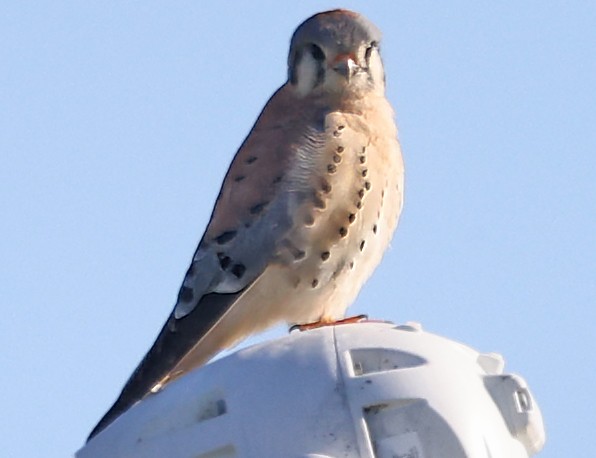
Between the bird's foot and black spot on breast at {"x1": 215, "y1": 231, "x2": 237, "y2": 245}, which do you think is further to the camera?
black spot on breast at {"x1": 215, "y1": 231, "x2": 237, "y2": 245}

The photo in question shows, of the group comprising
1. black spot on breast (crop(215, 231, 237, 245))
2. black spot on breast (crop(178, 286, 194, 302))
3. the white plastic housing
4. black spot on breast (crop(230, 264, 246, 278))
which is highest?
black spot on breast (crop(215, 231, 237, 245))

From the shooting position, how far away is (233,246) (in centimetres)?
718

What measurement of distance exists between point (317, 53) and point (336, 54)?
0.35 ft

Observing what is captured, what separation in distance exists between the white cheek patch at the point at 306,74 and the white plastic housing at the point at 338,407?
437 centimetres

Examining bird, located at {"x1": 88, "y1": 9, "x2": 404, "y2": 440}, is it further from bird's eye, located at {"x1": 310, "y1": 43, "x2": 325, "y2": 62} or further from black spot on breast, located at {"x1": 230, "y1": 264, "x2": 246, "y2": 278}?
bird's eye, located at {"x1": 310, "y1": 43, "x2": 325, "y2": 62}

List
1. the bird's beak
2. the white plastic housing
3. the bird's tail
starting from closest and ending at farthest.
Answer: the white plastic housing
the bird's tail
the bird's beak

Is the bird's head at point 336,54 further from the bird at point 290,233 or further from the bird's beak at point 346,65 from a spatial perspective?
the bird at point 290,233

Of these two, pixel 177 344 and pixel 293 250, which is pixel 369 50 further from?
pixel 177 344

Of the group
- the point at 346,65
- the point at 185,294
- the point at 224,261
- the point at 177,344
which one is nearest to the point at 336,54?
the point at 346,65

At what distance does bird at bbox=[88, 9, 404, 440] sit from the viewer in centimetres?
711

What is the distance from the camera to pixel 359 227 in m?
7.25

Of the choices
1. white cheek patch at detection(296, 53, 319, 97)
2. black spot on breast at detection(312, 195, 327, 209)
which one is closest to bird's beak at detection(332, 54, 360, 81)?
white cheek patch at detection(296, 53, 319, 97)

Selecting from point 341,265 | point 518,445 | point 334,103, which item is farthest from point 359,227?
point 518,445

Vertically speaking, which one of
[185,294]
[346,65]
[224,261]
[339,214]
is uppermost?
[346,65]
